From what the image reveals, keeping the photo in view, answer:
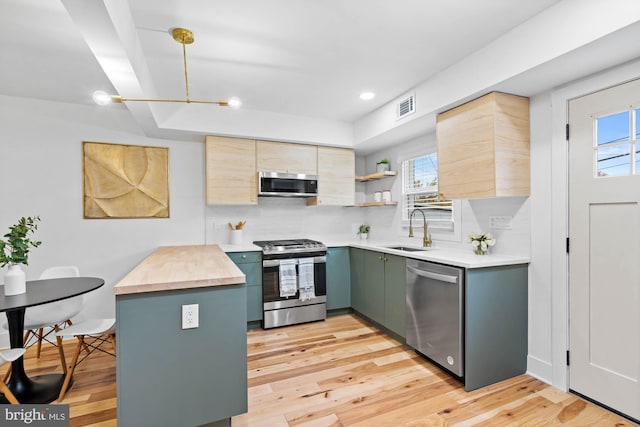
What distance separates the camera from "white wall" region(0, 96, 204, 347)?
121 inches

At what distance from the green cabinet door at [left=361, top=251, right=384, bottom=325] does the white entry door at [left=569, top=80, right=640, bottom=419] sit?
5.16 ft

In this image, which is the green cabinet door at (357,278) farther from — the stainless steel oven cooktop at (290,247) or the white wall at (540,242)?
the white wall at (540,242)

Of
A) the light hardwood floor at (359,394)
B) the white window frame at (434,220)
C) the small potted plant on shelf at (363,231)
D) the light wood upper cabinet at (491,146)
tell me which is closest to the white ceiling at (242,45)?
the light wood upper cabinet at (491,146)

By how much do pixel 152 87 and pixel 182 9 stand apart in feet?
3.69

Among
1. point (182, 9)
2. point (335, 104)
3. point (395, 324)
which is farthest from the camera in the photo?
point (335, 104)

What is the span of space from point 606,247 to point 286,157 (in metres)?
3.07

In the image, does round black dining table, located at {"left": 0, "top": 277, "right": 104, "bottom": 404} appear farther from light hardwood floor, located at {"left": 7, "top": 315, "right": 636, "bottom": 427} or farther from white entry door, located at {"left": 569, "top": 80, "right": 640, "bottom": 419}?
white entry door, located at {"left": 569, "top": 80, "right": 640, "bottom": 419}

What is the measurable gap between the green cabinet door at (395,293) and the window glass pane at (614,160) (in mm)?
1549

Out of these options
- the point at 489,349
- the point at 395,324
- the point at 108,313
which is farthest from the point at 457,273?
the point at 108,313

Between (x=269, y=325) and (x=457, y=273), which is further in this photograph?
(x=269, y=325)

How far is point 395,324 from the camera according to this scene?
10.0 ft

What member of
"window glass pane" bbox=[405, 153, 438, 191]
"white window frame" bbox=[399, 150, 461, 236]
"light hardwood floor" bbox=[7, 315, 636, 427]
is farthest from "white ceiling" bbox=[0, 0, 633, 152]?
"light hardwood floor" bbox=[7, 315, 636, 427]

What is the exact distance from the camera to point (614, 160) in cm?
193

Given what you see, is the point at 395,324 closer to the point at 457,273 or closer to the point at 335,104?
the point at 457,273
